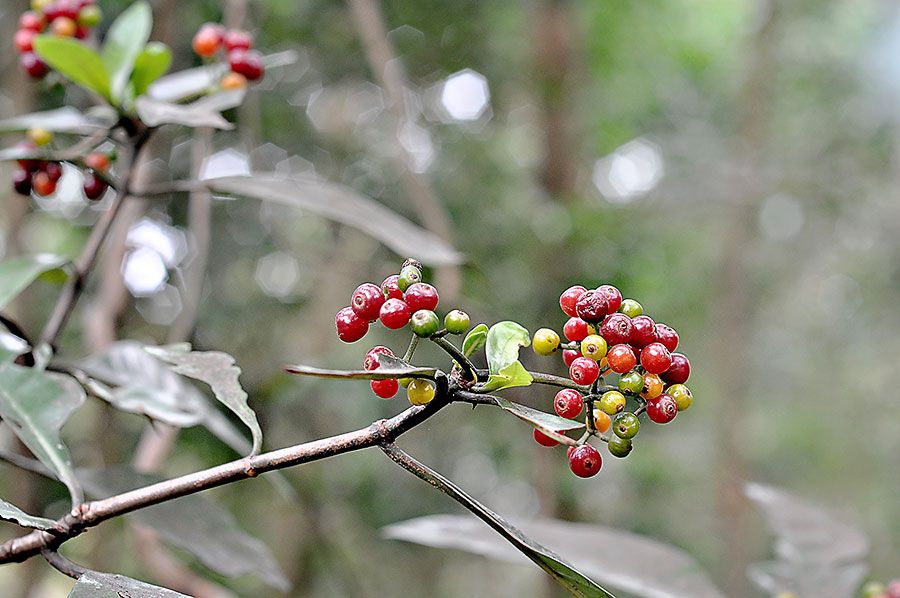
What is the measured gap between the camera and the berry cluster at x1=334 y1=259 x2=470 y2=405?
380mm

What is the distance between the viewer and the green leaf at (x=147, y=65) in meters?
0.74

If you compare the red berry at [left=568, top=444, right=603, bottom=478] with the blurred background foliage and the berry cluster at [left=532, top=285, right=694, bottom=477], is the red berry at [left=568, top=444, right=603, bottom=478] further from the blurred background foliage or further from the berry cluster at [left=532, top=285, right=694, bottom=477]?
the blurred background foliage

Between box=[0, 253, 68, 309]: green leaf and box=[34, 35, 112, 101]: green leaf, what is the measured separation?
0.49 feet

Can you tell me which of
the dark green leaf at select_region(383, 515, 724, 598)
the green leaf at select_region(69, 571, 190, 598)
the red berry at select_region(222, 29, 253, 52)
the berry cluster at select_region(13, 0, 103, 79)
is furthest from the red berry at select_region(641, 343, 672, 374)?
the berry cluster at select_region(13, 0, 103, 79)

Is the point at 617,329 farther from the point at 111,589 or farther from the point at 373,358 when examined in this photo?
the point at 111,589

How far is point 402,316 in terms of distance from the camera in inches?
15.4

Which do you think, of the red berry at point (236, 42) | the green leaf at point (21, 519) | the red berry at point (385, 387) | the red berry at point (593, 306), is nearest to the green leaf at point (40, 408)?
the green leaf at point (21, 519)

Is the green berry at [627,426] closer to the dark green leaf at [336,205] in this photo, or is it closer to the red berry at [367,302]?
the red berry at [367,302]

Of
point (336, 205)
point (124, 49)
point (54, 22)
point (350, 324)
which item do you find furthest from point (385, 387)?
point (54, 22)

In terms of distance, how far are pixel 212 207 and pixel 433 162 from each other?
0.81m

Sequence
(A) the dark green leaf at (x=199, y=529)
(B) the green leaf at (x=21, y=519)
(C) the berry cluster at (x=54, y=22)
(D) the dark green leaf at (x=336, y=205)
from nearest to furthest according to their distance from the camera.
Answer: (B) the green leaf at (x=21, y=519)
(A) the dark green leaf at (x=199, y=529)
(D) the dark green leaf at (x=336, y=205)
(C) the berry cluster at (x=54, y=22)

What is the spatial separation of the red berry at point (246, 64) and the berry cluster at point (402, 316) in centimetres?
50

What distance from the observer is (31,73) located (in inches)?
33.9

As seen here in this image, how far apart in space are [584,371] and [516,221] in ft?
6.71
